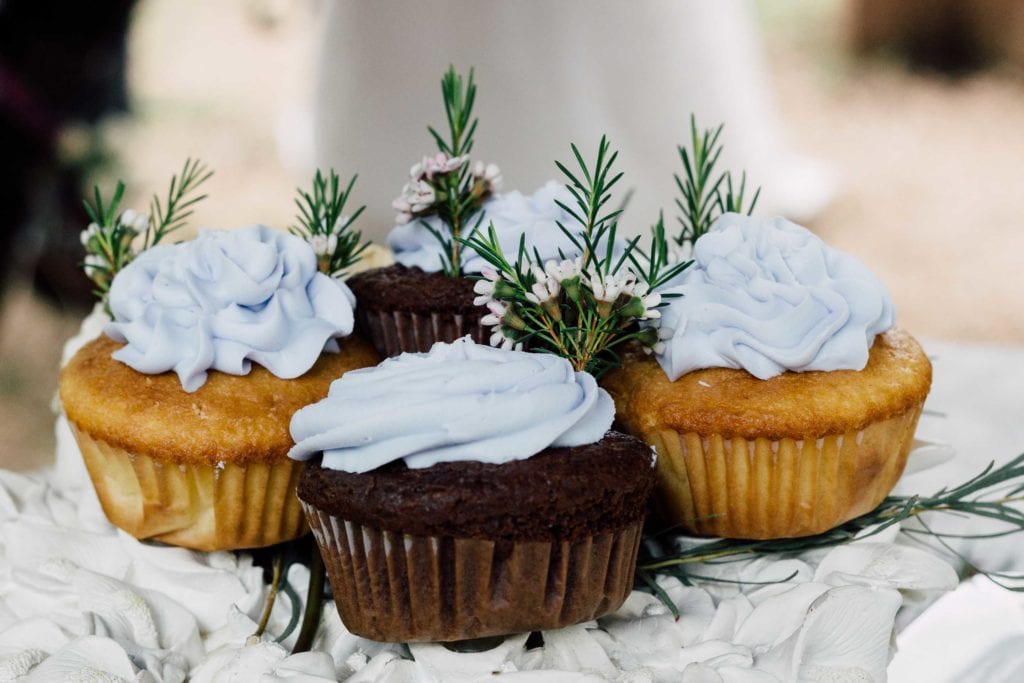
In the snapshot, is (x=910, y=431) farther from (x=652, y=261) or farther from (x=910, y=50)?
(x=910, y=50)

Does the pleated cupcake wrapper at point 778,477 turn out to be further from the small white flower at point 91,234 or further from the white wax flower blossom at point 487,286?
the small white flower at point 91,234

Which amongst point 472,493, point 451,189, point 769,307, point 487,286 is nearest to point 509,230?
point 451,189

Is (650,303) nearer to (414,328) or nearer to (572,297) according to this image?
(572,297)

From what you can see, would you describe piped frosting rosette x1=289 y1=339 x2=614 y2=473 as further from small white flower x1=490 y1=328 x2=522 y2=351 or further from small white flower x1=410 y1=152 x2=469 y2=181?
small white flower x1=410 y1=152 x2=469 y2=181

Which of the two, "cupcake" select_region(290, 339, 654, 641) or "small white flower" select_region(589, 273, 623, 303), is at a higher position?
"small white flower" select_region(589, 273, 623, 303)

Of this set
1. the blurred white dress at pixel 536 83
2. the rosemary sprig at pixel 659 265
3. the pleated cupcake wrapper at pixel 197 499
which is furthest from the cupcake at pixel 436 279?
the blurred white dress at pixel 536 83

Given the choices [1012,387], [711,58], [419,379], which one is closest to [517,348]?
[419,379]

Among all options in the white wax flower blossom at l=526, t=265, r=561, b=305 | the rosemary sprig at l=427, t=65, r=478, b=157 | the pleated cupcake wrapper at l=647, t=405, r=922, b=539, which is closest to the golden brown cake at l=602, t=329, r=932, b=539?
the pleated cupcake wrapper at l=647, t=405, r=922, b=539
